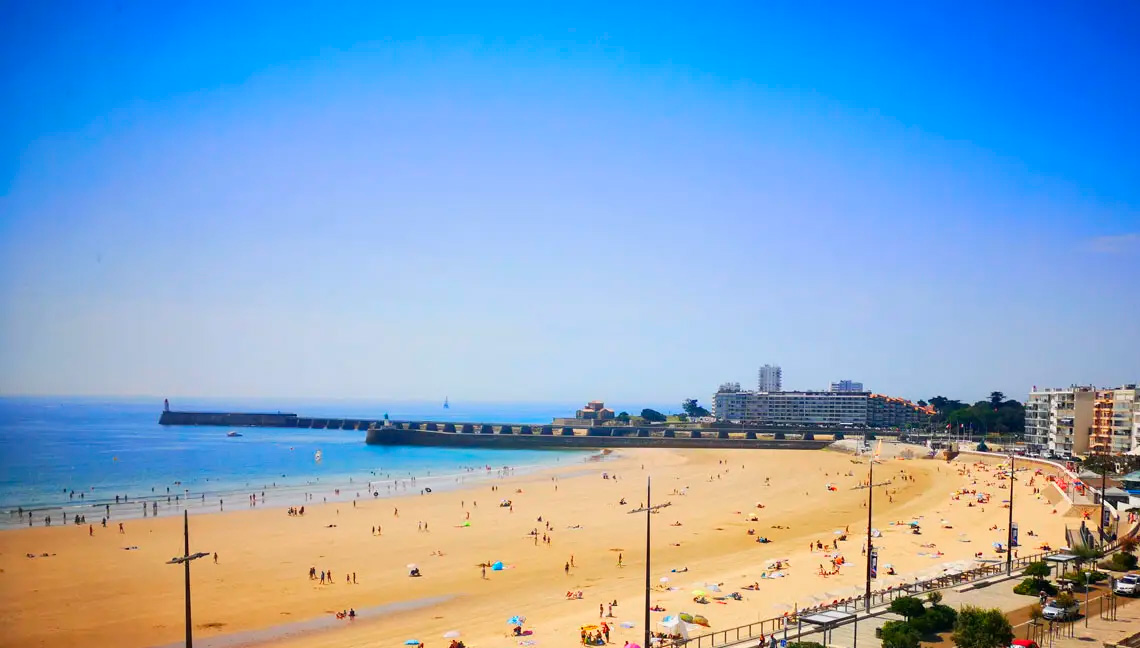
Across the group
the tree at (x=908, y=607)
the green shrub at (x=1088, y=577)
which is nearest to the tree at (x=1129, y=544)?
the green shrub at (x=1088, y=577)

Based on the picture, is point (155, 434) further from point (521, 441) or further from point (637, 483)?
point (637, 483)

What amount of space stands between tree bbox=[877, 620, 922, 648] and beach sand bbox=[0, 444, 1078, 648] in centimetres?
575

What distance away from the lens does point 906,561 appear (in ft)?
117

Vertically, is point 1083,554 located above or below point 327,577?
above

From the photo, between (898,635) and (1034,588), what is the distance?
390 inches

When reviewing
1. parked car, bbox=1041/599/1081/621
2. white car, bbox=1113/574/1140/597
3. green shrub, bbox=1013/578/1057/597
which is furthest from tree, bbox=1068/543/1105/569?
parked car, bbox=1041/599/1081/621

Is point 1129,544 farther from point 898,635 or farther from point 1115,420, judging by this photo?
point 1115,420

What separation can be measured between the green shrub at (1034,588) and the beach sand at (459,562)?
477 centimetres

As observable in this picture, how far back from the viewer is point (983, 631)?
65.5 ft

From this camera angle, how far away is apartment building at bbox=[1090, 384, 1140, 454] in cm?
8000

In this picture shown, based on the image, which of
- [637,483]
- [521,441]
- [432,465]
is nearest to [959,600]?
[637,483]

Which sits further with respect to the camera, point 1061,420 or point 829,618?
point 1061,420

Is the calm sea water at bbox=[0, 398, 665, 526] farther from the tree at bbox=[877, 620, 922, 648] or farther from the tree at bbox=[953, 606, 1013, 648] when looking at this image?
the tree at bbox=[953, 606, 1013, 648]

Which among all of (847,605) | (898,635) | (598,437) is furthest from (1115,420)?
(898,635)
